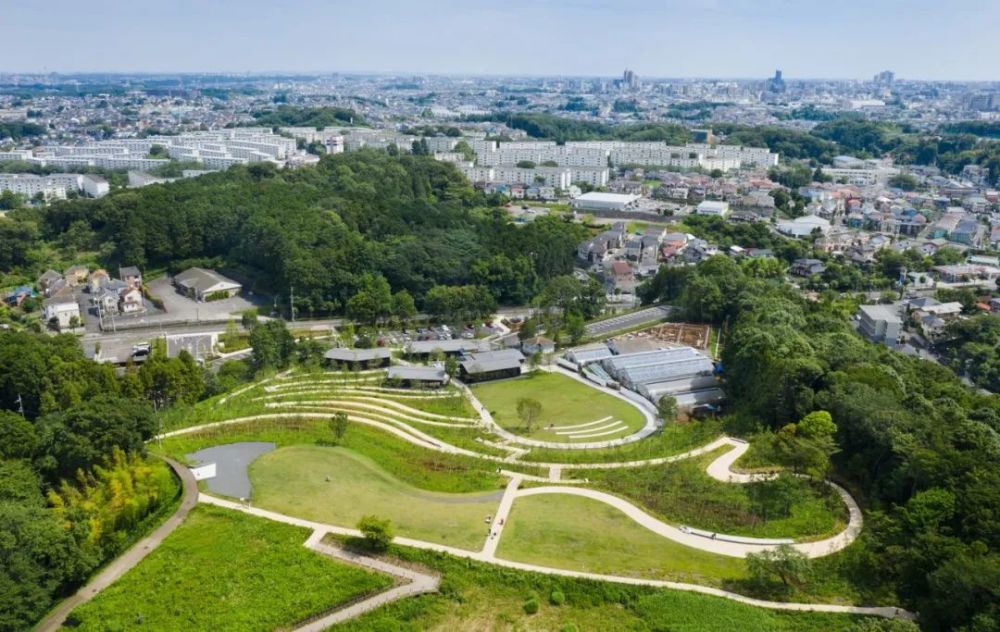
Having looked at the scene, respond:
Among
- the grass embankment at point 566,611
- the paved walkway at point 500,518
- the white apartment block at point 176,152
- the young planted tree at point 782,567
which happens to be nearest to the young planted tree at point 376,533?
the grass embankment at point 566,611

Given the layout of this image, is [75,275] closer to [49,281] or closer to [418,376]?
[49,281]

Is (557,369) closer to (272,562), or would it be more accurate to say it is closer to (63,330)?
(272,562)

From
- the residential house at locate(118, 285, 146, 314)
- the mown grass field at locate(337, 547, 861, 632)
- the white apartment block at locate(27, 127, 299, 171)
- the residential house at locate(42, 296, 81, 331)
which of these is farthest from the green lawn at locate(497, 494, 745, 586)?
the white apartment block at locate(27, 127, 299, 171)

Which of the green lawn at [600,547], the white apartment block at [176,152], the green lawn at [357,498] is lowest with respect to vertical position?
the green lawn at [357,498]

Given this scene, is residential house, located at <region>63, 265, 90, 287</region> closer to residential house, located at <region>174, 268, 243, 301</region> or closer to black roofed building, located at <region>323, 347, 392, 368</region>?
residential house, located at <region>174, 268, 243, 301</region>

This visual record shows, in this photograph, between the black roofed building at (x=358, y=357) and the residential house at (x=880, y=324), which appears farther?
the residential house at (x=880, y=324)

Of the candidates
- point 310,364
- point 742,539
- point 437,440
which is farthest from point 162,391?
point 742,539

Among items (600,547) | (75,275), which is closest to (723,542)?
(600,547)

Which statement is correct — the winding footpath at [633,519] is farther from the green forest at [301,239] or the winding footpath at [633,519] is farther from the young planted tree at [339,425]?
the green forest at [301,239]
